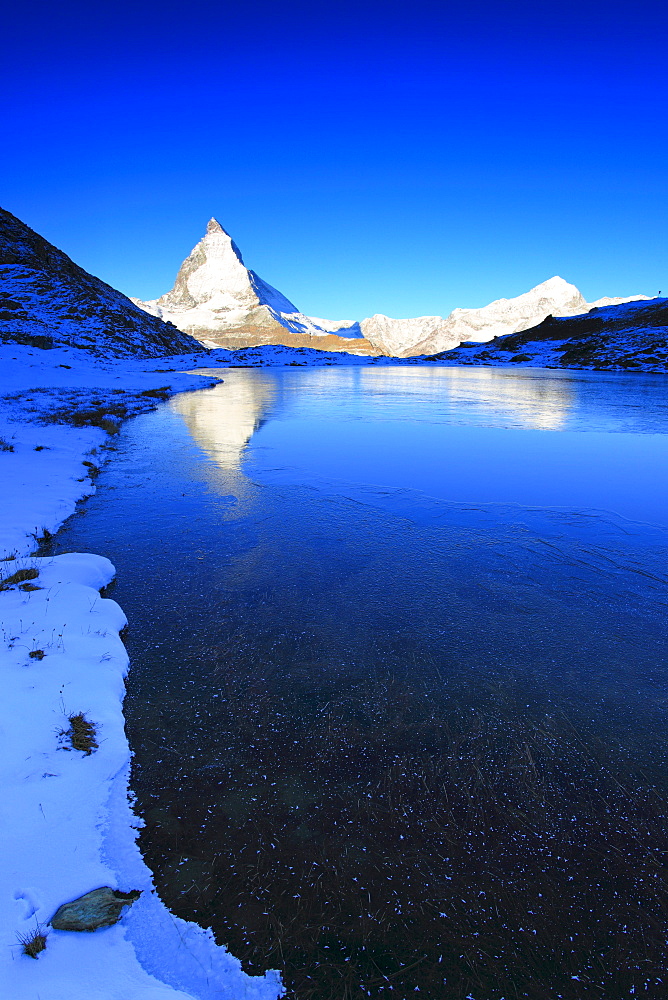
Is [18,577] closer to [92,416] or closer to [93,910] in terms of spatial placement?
[93,910]

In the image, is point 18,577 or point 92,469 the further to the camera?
point 92,469

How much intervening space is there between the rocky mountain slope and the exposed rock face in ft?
266

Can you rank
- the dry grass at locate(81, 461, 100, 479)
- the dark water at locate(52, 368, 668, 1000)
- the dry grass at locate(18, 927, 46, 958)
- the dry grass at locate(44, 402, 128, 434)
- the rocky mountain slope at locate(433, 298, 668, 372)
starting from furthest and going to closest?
the rocky mountain slope at locate(433, 298, 668, 372)
the dry grass at locate(44, 402, 128, 434)
the dry grass at locate(81, 461, 100, 479)
the dark water at locate(52, 368, 668, 1000)
the dry grass at locate(18, 927, 46, 958)

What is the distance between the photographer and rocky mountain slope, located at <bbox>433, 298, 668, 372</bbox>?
9475 cm

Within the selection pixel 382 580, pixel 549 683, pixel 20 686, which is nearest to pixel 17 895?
pixel 20 686

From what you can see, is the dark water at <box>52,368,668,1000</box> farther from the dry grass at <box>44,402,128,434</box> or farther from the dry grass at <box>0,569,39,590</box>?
the dry grass at <box>44,402,128,434</box>

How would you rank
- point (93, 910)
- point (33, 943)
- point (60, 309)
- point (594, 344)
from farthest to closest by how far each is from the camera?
point (594, 344) < point (60, 309) < point (93, 910) < point (33, 943)

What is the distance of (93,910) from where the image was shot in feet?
9.16

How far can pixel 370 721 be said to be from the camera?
14.7ft

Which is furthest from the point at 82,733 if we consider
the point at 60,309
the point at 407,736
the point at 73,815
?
the point at 60,309

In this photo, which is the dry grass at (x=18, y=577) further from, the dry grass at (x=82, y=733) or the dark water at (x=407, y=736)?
the dry grass at (x=82, y=733)

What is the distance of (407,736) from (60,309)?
3528 inches

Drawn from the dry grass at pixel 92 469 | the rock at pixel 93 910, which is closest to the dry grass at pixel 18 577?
the rock at pixel 93 910

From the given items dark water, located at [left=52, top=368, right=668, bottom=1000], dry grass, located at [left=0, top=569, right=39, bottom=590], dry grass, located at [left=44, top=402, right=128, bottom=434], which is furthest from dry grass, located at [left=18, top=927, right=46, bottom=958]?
dry grass, located at [left=44, top=402, right=128, bottom=434]
